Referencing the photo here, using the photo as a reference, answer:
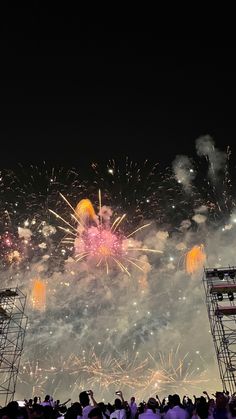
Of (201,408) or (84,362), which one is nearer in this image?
(201,408)

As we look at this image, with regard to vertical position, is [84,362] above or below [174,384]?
above

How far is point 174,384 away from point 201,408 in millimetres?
53543

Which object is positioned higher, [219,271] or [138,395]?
[219,271]

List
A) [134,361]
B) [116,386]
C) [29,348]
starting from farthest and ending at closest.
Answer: [116,386], [134,361], [29,348]

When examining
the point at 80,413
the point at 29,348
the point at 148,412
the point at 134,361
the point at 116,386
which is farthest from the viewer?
the point at 116,386

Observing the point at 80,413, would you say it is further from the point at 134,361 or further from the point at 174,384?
the point at 174,384

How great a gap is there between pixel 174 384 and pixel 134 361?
8648 millimetres

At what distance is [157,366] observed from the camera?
5372 centimetres

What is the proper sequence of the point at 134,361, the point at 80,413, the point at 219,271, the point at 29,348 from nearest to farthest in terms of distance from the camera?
the point at 80,413
the point at 219,271
the point at 29,348
the point at 134,361

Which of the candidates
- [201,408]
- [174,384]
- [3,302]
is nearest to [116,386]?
[174,384]

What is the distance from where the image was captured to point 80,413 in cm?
710

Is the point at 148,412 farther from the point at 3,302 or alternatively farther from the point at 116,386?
the point at 116,386

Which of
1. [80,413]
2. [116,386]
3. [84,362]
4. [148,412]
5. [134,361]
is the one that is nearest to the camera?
[80,413]

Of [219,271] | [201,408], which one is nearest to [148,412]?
[201,408]
